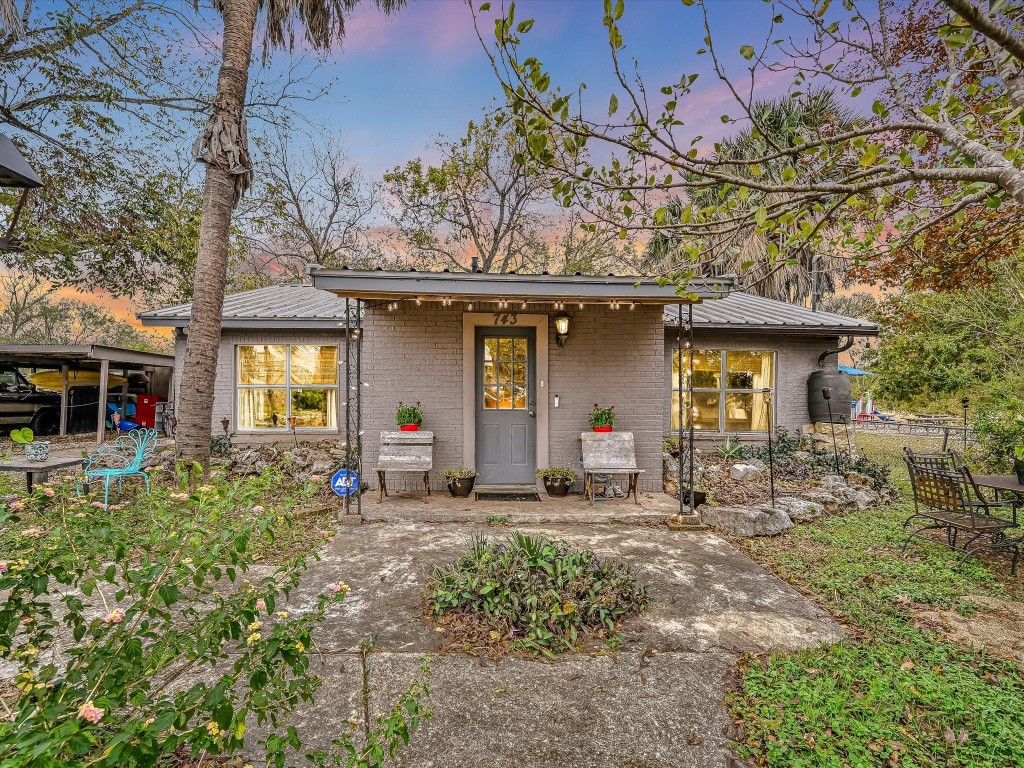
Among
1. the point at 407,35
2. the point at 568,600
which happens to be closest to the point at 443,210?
the point at 407,35

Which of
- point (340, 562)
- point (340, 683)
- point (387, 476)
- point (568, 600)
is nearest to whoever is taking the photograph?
point (340, 683)

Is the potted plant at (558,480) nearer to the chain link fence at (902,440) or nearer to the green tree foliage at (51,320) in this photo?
the chain link fence at (902,440)

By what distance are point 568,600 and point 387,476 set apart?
3.95 meters

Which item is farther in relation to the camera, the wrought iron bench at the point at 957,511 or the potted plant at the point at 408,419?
the potted plant at the point at 408,419

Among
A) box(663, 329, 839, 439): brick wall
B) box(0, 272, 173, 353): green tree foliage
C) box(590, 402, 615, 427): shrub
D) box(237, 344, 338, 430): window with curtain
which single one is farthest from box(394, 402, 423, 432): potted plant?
box(0, 272, 173, 353): green tree foliage

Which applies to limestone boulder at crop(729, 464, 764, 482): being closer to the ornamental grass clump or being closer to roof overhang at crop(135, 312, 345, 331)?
the ornamental grass clump

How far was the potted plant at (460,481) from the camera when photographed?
6184 millimetres

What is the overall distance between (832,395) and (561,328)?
18.5 ft

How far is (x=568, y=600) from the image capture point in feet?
10.6

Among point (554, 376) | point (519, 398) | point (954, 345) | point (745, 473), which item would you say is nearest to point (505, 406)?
point (519, 398)

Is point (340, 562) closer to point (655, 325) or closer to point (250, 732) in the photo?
point (250, 732)

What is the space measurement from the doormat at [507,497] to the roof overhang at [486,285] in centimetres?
268

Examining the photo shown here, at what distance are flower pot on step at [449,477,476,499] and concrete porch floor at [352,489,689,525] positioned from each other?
0.11m

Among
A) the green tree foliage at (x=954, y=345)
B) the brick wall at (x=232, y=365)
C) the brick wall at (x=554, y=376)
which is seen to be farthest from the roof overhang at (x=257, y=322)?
the green tree foliage at (x=954, y=345)
